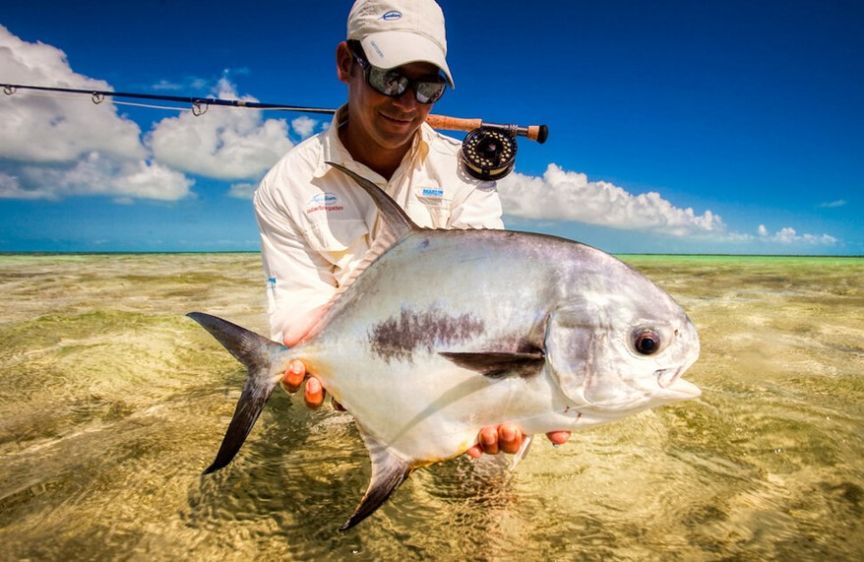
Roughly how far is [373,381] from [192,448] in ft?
3.74

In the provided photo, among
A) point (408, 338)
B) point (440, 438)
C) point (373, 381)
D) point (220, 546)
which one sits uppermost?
point (408, 338)

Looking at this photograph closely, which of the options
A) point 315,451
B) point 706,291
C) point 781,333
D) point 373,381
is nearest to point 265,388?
point 373,381

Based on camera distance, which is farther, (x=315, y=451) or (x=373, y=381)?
(x=315, y=451)

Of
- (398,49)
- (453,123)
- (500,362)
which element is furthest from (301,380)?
(453,123)

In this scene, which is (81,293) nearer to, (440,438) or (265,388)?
(265,388)

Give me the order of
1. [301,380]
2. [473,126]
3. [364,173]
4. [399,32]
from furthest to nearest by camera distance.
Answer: [473,126] < [364,173] < [399,32] < [301,380]

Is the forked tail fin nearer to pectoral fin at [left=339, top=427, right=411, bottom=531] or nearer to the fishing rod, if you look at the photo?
pectoral fin at [left=339, top=427, right=411, bottom=531]

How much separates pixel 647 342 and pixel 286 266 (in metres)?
1.56

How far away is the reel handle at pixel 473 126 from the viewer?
3.25 metres

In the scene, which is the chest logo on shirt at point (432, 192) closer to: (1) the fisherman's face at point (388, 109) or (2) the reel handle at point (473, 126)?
(1) the fisherman's face at point (388, 109)

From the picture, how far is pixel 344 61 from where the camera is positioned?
87.0 inches

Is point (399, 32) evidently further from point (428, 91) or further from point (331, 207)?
point (331, 207)

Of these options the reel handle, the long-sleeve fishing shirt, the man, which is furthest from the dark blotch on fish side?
the reel handle

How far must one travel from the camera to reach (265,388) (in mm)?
1537
